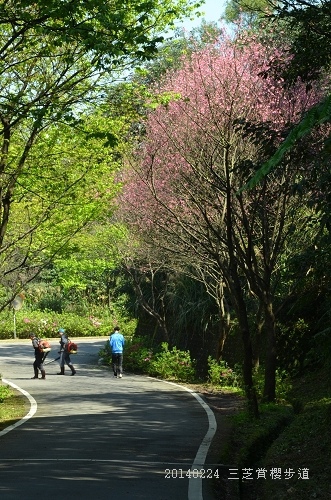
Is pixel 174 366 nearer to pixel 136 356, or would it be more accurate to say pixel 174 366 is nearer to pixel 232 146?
pixel 136 356

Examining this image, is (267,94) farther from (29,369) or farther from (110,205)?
(29,369)

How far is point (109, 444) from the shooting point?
1386 centimetres

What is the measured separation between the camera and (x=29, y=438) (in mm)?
14797

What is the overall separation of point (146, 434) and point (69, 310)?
41574mm

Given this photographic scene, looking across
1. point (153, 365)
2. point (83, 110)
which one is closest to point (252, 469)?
point (83, 110)

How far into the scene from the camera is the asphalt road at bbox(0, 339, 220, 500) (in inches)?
395

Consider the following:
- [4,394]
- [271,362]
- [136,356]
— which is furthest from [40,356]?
[271,362]

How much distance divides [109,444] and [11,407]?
8.08m

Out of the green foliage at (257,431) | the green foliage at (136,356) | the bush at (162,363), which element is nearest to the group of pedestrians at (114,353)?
the bush at (162,363)

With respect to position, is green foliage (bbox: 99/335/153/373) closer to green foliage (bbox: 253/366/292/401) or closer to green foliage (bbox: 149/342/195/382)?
green foliage (bbox: 149/342/195/382)

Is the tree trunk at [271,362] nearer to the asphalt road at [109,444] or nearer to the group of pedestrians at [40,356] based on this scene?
the asphalt road at [109,444]

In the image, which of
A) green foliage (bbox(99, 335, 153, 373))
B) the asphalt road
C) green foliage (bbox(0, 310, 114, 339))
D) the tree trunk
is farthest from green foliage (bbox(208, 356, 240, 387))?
green foliage (bbox(0, 310, 114, 339))

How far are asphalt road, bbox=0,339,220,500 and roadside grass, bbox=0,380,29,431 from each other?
0.35 m

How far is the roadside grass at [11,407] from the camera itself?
18.5m
